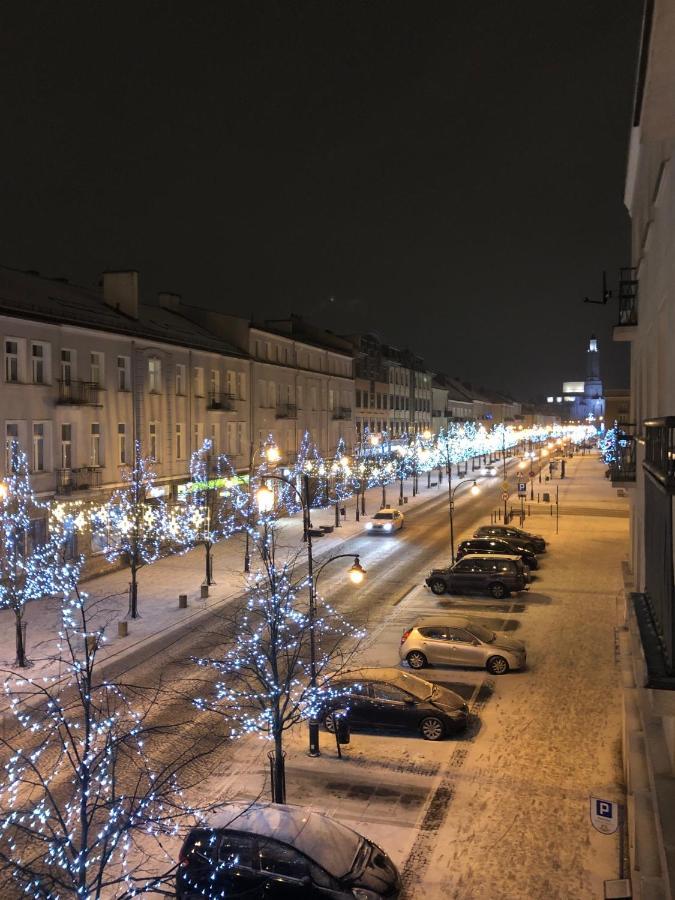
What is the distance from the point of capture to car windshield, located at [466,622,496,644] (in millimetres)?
19844

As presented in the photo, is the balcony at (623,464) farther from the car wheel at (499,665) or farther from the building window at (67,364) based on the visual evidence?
the building window at (67,364)

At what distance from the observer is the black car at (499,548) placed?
31.9m

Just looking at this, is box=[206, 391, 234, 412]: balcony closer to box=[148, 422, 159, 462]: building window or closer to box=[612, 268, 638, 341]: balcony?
box=[148, 422, 159, 462]: building window

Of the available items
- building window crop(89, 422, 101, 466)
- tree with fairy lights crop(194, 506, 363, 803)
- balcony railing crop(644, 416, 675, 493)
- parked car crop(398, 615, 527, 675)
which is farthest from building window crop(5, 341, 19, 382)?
balcony railing crop(644, 416, 675, 493)

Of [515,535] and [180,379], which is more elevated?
[180,379]

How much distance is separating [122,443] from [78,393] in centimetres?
382

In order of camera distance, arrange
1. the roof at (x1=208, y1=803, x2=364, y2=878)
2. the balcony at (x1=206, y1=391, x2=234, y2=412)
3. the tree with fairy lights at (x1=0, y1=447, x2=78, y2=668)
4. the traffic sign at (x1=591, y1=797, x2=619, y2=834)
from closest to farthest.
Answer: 1. the traffic sign at (x1=591, y1=797, x2=619, y2=834)
2. the roof at (x1=208, y1=803, x2=364, y2=878)
3. the tree with fairy lights at (x1=0, y1=447, x2=78, y2=668)
4. the balcony at (x1=206, y1=391, x2=234, y2=412)

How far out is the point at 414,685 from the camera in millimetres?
16156

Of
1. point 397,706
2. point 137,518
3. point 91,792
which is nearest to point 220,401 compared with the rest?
point 137,518

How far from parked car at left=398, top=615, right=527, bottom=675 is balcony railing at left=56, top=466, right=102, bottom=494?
15674 mm

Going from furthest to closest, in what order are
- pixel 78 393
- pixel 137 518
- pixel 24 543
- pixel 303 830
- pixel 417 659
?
1. pixel 78 393
2. pixel 137 518
3. pixel 24 543
4. pixel 417 659
5. pixel 303 830

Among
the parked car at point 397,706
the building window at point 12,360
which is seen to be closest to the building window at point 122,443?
the building window at point 12,360

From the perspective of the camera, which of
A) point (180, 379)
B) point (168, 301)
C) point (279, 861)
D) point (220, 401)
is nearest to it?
point (279, 861)

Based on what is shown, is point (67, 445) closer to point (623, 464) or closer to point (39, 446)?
point (39, 446)
